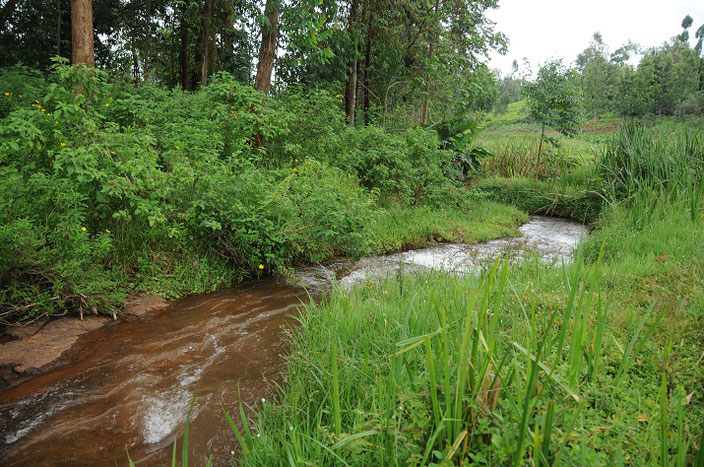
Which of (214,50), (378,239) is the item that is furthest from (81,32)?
(214,50)

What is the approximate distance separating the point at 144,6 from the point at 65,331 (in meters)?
15.6

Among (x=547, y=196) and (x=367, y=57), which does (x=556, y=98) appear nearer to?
(x=547, y=196)

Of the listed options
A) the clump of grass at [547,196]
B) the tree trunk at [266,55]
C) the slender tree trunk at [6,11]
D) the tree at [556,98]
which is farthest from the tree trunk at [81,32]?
the tree at [556,98]

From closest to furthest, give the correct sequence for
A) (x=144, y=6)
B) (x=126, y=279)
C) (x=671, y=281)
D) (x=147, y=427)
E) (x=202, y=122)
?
(x=147, y=427) < (x=671, y=281) < (x=126, y=279) < (x=202, y=122) < (x=144, y=6)

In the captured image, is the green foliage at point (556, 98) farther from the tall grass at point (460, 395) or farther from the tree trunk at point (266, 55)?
the tall grass at point (460, 395)

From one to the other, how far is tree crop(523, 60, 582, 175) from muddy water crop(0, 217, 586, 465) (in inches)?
468

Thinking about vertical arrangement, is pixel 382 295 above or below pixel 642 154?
below

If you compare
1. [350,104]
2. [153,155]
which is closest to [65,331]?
[153,155]

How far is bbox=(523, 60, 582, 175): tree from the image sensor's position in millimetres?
12461

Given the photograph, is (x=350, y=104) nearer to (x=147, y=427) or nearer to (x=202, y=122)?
(x=202, y=122)

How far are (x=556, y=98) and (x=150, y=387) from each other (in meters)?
13.8

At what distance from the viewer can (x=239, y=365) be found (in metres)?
3.29

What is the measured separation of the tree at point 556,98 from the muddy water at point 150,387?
11876mm

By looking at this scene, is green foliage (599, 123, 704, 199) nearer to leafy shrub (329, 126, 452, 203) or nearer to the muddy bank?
leafy shrub (329, 126, 452, 203)
